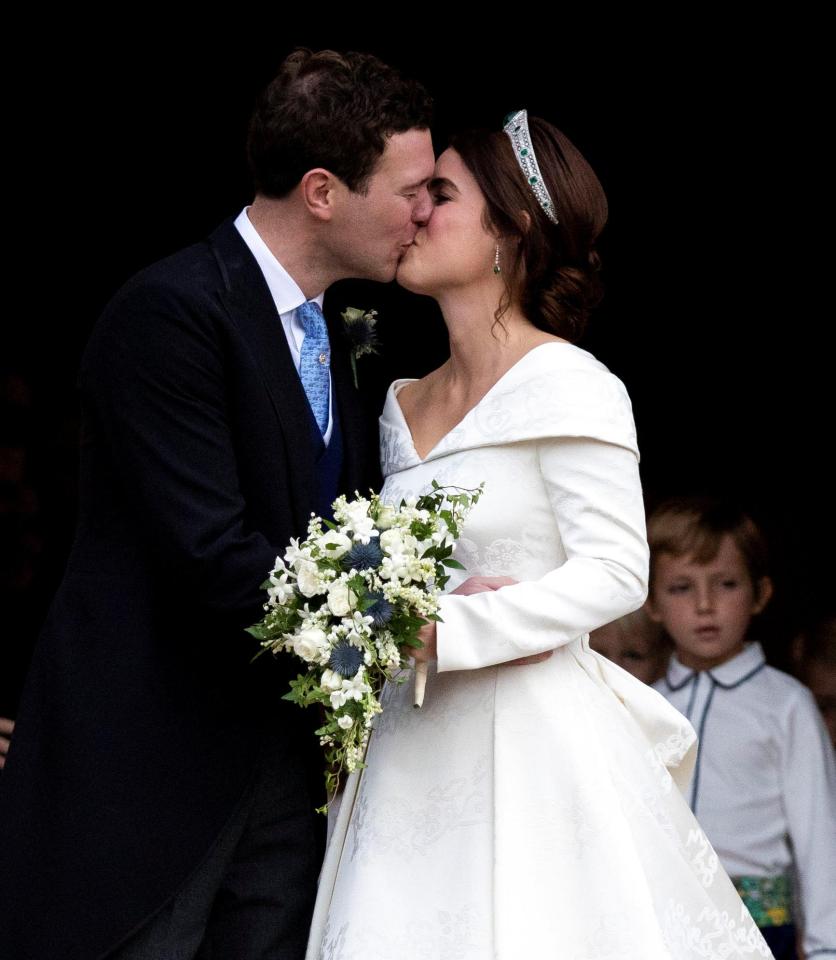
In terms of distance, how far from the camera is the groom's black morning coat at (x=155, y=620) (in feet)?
9.62

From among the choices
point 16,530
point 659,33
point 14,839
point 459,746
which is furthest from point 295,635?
point 659,33

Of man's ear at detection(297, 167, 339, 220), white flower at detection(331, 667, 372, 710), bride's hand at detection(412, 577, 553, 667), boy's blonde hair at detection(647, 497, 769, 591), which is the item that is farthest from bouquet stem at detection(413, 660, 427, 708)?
boy's blonde hair at detection(647, 497, 769, 591)

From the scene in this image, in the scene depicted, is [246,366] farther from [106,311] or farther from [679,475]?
[679,475]

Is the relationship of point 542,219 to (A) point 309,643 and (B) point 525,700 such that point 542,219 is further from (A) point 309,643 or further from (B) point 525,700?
(A) point 309,643

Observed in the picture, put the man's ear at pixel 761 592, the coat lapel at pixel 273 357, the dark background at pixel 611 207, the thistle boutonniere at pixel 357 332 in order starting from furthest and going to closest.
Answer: the dark background at pixel 611 207 < the man's ear at pixel 761 592 < the thistle boutonniere at pixel 357 332 < the coat lapel at pixel 273 357

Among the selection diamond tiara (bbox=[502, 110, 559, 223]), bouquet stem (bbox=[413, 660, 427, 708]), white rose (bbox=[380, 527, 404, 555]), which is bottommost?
bouquet stem (bbox=[413, 660, 427, 708])

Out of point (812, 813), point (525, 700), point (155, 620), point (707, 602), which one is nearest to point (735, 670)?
point (707, 602)

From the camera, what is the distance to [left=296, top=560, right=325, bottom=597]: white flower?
279 cm

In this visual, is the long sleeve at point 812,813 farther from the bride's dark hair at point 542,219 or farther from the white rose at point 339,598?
the white rose at point 339,598

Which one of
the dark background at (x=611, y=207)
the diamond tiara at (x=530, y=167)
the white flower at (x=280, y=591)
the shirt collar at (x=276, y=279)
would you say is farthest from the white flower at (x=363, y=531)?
the dark background at (x=611, y=207)

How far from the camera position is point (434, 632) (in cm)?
300

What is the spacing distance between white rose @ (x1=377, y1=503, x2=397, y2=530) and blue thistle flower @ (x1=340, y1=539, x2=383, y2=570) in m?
0.05

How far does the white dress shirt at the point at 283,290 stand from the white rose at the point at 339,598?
56 cm

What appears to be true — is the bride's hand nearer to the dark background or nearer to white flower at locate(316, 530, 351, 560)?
white flower at locate(316, 530, 351, 560)
